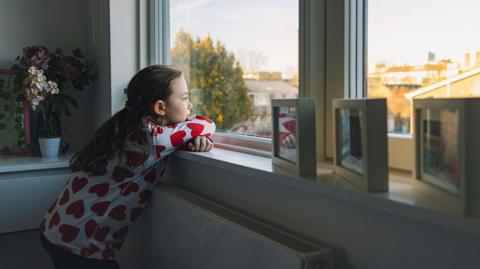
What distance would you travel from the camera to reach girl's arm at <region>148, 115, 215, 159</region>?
1.54m

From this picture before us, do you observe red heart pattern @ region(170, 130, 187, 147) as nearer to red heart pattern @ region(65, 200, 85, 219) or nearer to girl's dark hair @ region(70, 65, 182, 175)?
girl's dark hair @ region(70, 65, 182, 175)

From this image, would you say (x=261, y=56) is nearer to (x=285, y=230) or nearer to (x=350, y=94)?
(x=350, y=94)

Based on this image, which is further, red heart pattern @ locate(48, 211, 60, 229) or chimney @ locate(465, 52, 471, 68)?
red heart pattern @ locate(48, 211, 60, 229)

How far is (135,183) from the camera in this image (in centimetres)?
163

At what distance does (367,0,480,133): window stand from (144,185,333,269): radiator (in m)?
0.35

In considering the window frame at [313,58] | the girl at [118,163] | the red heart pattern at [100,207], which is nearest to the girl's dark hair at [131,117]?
the girl at [118,163]

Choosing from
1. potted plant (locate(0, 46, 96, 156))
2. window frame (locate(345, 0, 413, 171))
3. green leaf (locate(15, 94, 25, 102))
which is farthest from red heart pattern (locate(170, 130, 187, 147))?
green leaf (locate(15, 94, 25, 102))

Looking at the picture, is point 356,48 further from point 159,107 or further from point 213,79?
point 213,79

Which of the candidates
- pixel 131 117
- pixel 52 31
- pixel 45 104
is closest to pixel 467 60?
pixel 131 117

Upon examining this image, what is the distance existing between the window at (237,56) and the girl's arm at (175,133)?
0.14 m

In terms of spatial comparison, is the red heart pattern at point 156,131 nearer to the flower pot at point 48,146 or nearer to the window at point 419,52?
the window at point 419,52

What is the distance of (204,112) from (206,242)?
2.41ft

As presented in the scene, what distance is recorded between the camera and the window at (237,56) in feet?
4.81

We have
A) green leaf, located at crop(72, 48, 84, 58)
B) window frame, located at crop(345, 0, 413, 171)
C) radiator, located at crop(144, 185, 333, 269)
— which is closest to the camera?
radiator, located at crop(144, 185, 333, 269)
